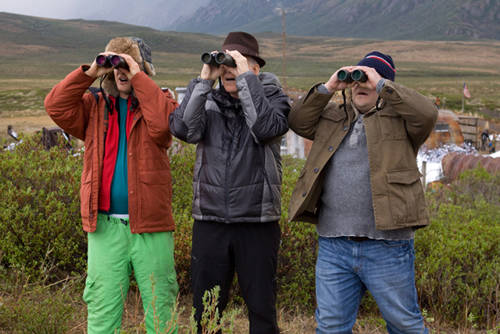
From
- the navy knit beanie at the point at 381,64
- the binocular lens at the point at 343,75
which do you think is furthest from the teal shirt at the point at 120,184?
the navy knit beanie at the point at 381,64

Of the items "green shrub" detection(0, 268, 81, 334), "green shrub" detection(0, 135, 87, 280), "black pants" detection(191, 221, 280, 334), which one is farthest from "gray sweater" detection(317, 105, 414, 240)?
"green shrub" detection(0, 135, 87, 280)

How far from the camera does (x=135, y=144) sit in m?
2.69

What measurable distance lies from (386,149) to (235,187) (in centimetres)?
76

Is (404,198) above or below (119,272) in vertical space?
above

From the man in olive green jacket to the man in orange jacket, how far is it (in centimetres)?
73

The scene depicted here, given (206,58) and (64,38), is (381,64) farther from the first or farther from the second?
(64,38)

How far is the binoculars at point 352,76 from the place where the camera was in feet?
7.98

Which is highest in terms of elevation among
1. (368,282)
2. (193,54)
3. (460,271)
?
(193,54)

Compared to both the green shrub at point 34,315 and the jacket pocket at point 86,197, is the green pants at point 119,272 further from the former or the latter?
the green shrub at point 34,315

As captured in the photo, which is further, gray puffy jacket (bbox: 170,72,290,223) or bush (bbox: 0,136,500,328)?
bush (bbox: 0,136,500,328)

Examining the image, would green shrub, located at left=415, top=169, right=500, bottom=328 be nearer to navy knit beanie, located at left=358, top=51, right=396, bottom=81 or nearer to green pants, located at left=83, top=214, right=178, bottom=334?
navy knit beanie, located at left=358, top=51, right=396, bottom=81

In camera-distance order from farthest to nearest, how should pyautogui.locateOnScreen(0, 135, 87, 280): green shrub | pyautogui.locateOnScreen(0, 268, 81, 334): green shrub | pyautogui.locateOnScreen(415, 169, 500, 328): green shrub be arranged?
pyautogui.locateOnScreen(0, 135, 87, 280): green shrub
pyautogui.locateOnScreen(415, 169, 500, 328): green shrub
pyautogui.locateOnScreen(0, 268, 81, 334): green shrub

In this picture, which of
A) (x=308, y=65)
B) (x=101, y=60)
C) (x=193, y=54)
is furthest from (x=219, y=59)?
(x=193, y=54)

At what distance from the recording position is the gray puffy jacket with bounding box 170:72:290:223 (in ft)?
8.47
